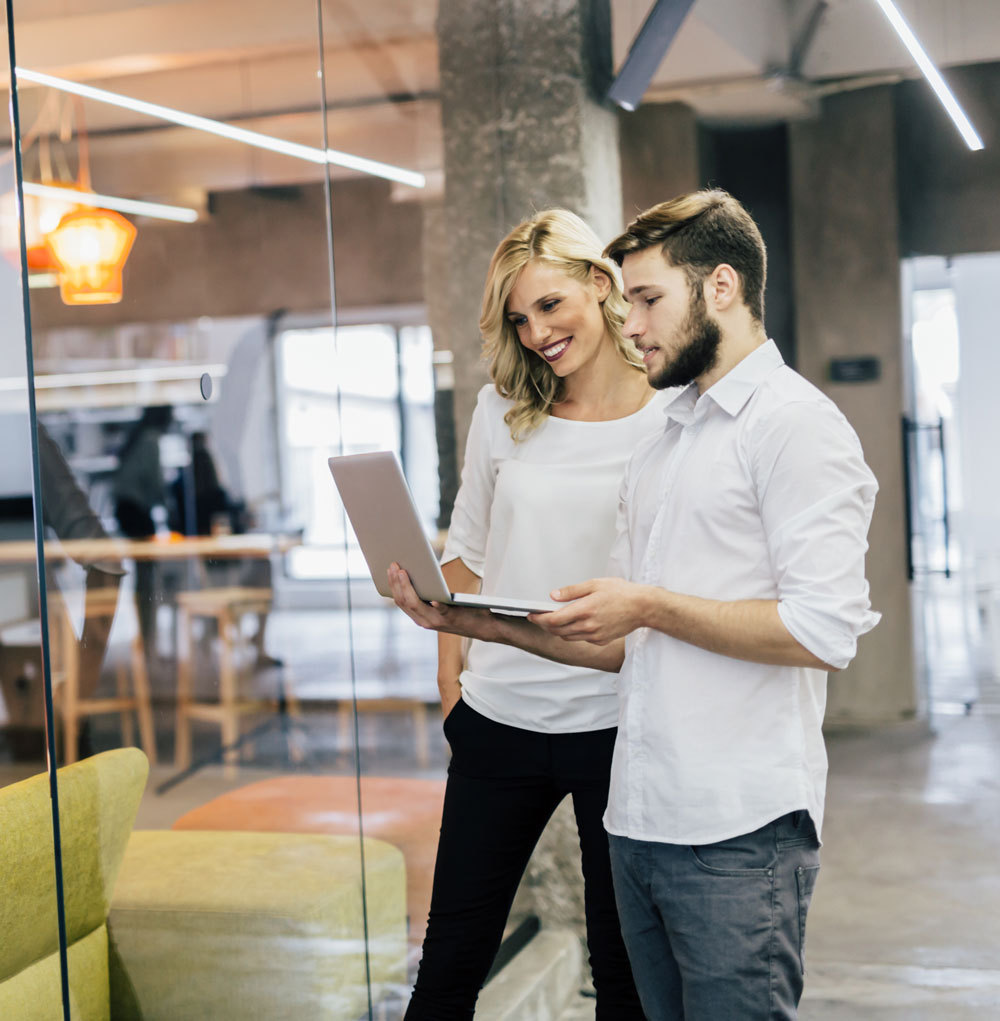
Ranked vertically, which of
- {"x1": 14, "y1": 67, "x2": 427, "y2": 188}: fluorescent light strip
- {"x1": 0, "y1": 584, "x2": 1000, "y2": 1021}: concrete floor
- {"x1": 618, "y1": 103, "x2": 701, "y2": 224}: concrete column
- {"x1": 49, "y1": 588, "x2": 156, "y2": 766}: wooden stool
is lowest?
{"x1": 0, "y1": 584, "x2": 1000, "y2": 1021}: concrete floor

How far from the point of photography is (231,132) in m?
2.20

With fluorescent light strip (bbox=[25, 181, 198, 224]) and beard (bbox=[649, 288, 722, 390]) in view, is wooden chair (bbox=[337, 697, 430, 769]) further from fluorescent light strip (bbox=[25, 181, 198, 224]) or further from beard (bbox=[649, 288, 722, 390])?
beard (bbox=[649, 288, 722, 390])

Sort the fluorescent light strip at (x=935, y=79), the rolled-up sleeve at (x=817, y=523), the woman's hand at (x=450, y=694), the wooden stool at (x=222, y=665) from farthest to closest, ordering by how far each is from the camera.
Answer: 1. the fluorescent light strip at (x=935, y=79)
2. the woman's hand at (x=450, y=694)
3. the wooden stool at (x=222, y=665)
4. the rolled-up sleeve at (x=817, y=523)

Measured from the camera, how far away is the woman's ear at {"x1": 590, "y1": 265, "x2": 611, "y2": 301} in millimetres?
1865

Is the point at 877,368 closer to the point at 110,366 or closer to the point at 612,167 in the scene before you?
the point at 612,167

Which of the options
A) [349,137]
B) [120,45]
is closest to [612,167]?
[349,137]

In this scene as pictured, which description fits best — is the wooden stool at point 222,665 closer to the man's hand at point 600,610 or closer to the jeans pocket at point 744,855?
the man's hand at point 600,610

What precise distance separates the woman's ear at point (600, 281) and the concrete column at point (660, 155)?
1258 millimetres

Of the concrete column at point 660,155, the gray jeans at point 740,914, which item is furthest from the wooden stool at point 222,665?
the concrete column at point 660,155

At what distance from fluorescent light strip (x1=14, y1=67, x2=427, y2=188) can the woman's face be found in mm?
678

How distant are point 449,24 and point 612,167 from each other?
1.70ft

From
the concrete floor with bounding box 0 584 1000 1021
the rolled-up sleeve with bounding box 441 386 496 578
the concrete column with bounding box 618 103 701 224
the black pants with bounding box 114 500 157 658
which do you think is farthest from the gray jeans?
the concrete column with bounding box 618 103 701 224

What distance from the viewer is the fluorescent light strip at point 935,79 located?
9.71ft

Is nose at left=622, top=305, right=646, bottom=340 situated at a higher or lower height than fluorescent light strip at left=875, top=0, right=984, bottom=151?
lower
